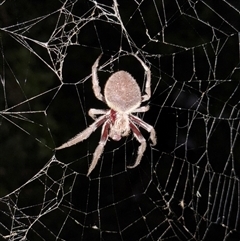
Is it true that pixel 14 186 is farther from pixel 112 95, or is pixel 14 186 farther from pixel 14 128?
pixel 112 95

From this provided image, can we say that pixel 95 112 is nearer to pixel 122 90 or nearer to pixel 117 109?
→ pixel 117 109

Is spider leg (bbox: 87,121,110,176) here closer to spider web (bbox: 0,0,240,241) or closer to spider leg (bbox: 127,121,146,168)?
spider leg (bbox: 127,121,146,168)

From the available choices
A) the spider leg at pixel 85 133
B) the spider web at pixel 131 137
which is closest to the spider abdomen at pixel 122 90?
the spider leg at pixel 85 133

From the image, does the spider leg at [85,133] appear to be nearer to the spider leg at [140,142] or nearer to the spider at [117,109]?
the spider at [117,109]

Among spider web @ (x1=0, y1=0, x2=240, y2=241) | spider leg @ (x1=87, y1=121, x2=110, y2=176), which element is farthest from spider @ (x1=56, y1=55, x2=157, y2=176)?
spider web @ (x1=0, y1=0, x2=240, y2=241)

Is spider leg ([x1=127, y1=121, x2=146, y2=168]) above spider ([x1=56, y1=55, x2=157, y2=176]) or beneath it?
beneath
